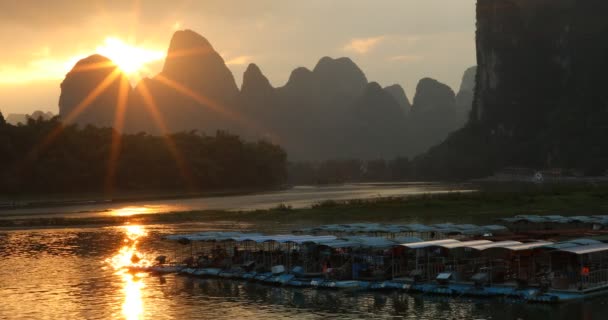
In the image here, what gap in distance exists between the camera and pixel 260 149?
16175 centimetres

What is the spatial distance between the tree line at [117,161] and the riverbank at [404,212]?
4079 centimetres

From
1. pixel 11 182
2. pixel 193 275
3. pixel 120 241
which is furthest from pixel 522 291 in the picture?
pixel 11 182

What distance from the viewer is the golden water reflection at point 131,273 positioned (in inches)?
1238

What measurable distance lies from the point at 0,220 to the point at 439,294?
6213 centimetres

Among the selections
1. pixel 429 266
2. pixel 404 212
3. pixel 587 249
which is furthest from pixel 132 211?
pixel 587 249

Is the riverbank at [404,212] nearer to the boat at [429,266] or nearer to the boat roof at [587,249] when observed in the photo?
the boat at [429,266]

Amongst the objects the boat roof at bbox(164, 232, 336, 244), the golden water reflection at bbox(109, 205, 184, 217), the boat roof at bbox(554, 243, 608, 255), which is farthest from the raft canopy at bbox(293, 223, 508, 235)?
the golden water reflection at bbox(109, 205, 184, 217)

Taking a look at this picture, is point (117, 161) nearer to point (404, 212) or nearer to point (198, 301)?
point (404, 212)

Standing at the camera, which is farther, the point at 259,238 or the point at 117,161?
the point at 117,161

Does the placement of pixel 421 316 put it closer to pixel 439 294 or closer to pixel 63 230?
pixel 439 294

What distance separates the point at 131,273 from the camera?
4128cm

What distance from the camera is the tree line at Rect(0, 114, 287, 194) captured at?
118000mm

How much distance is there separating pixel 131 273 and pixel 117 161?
9239cm

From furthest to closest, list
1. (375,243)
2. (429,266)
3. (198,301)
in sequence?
(375,243), (429,266), (198,301)
